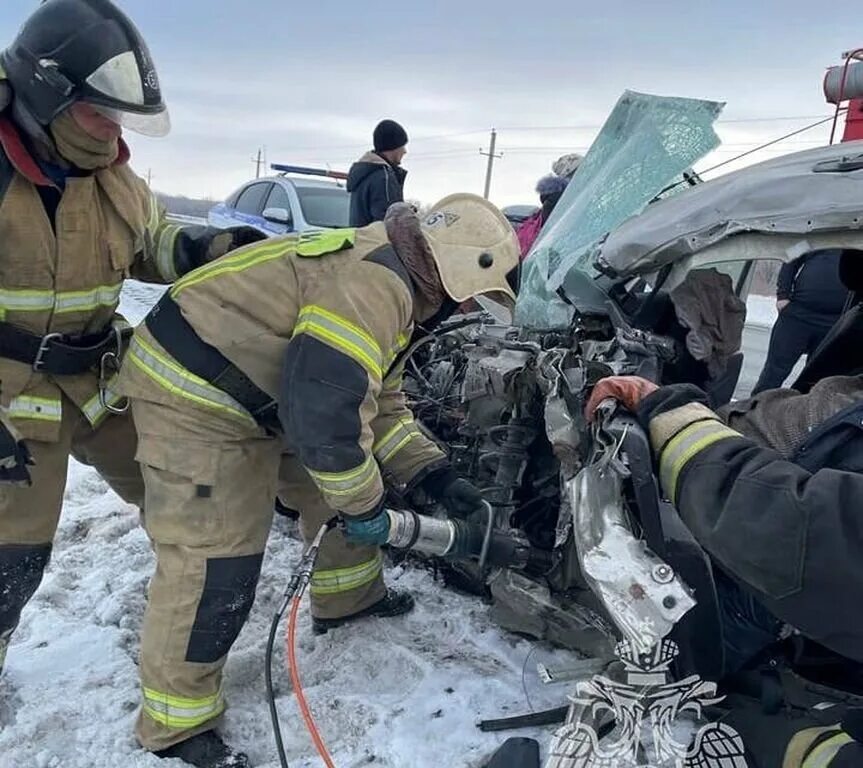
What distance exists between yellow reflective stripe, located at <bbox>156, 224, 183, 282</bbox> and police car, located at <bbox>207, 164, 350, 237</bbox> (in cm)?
533

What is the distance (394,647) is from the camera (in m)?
3.03

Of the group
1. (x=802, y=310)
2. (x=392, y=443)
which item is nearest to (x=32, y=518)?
(x=392, y=443)

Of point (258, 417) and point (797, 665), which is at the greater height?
point (258, 417)

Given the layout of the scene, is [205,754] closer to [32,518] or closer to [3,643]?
[3,643]

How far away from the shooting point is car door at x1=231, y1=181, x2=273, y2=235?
367 inches

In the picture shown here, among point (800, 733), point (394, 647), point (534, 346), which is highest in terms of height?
point (534, 346)

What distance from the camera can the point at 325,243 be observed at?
2451 mm

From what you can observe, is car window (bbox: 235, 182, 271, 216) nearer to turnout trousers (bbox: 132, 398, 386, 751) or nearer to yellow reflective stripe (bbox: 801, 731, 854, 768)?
turnout trousers (bbox: 132, 398, 386, 751)

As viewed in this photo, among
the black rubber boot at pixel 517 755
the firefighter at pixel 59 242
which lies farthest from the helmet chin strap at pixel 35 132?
the black rubber boot at pixel 517 755

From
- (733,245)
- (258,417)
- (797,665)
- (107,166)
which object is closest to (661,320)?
(733,245)

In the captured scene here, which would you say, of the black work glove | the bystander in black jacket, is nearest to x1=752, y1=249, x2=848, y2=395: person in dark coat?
the black work glove

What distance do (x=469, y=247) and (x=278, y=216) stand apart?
20.2 ft

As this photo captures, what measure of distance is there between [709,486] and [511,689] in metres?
1.45

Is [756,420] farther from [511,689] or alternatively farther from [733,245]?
[511,689]
